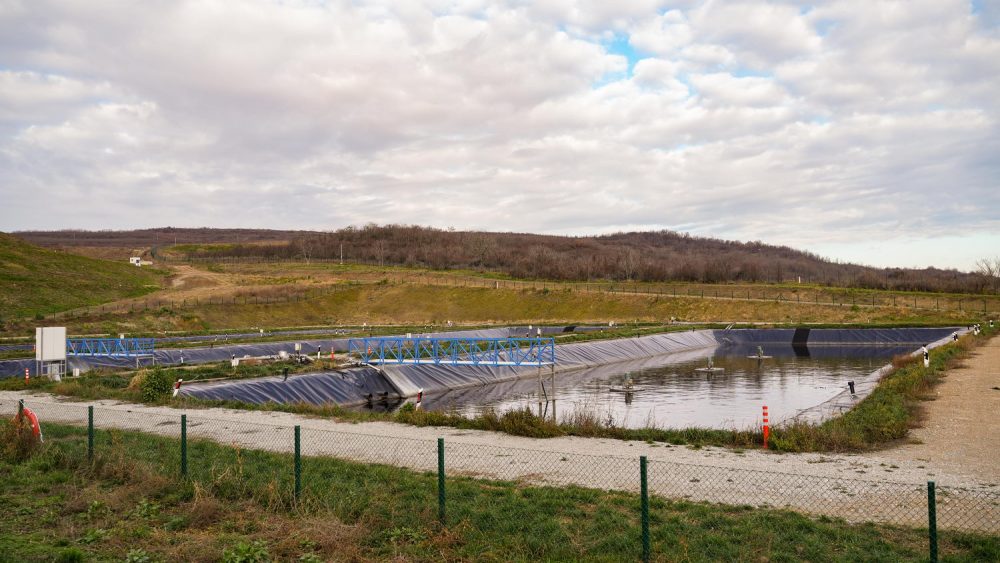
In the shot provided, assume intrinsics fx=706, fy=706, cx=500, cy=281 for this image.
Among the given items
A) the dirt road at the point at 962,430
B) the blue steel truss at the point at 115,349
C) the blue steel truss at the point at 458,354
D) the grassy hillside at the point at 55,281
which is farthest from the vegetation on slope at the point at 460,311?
the dirt road at the point at 962,430

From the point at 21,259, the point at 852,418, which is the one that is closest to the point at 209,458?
the point at 852,418

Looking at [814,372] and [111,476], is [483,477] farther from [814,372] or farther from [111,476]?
[814,372]

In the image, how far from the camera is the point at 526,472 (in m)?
13.2

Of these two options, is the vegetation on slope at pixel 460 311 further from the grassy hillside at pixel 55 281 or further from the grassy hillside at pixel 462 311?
the grassy hillside at pixel 55 281

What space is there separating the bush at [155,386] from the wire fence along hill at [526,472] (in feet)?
14.3

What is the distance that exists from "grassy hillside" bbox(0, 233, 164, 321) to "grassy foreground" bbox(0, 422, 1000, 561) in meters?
53.0

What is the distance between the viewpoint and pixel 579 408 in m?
28.0

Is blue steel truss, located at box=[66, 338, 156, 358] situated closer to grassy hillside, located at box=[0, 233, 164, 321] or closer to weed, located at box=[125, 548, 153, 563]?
grassy hillside, located at box=[0, 233, 164, 321]

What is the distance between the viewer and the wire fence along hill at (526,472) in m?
10.5

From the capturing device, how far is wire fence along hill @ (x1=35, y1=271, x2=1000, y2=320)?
70.3 m

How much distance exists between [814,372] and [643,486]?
121 ft

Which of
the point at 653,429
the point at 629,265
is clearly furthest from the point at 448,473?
the point at 629,265

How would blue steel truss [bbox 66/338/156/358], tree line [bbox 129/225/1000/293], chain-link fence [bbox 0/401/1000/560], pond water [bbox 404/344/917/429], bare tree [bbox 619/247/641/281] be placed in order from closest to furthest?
chain-link fence [bbox 0/401/1000/560], pond water [bbox 404/344/917/429], blue steel truss [bbox 66/338/156/358], tree line [bbox 129/225/1000/293], bare tree [bbox 619/247/641/281]

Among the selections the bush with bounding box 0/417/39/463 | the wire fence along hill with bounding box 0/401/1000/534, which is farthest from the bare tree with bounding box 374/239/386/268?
the bush with bounding box 0/417/39/463
